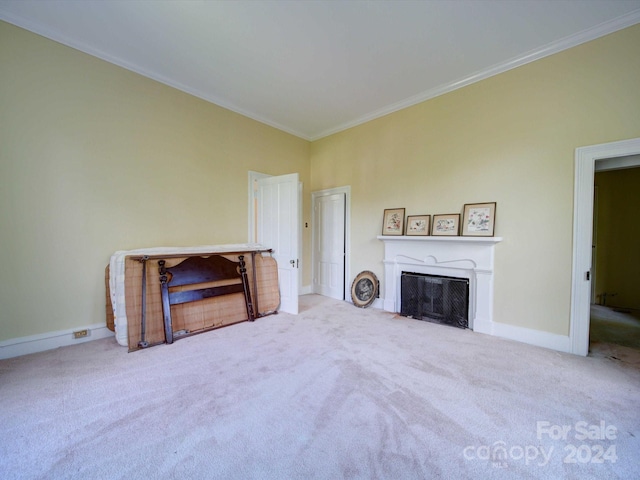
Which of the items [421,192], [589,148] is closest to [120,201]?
[421,192]

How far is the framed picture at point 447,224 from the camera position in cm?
347

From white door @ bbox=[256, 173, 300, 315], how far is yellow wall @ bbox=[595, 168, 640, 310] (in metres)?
5.55

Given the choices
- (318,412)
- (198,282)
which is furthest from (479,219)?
(198,282)

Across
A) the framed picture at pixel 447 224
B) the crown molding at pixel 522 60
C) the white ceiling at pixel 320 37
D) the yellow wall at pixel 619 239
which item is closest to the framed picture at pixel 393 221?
the framed picture at pixel 447 224

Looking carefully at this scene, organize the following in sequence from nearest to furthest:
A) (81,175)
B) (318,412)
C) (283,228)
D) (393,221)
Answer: (318,412)
(81,175)
(283,228)
(393,221)

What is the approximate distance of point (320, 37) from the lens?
2.64 meters

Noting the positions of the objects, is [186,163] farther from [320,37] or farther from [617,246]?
[617,246]

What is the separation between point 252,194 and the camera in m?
4.40

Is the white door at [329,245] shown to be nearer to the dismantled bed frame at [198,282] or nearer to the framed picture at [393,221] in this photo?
the framed picture at [393,221]

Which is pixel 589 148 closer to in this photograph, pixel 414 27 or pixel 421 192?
pixel 421 192

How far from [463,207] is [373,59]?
2.21m

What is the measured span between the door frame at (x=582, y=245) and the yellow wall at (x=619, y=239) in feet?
10.1

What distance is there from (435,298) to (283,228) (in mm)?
2515

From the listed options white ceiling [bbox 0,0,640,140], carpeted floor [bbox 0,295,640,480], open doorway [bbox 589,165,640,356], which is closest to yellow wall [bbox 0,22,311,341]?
white ceiling [bbox 0,0,640,140]
